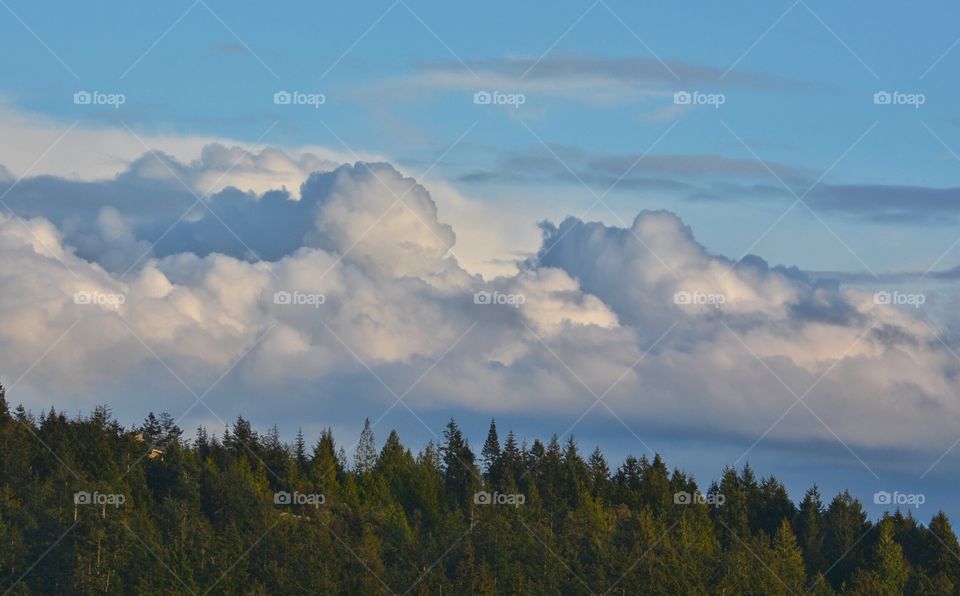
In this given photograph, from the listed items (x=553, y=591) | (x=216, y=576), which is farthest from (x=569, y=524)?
(x=216, y=576)

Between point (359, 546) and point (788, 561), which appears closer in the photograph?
point (359, 546)

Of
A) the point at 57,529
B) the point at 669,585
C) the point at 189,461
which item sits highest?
the point at 189,461

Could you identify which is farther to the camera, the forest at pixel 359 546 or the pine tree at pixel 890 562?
the pine tree at pixel 890 562

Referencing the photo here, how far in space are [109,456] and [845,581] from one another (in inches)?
3457

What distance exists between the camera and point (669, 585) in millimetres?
140875

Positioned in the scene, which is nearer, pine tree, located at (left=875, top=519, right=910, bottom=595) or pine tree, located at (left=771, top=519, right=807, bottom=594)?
pine tree, located at (left=771, top=519, right=807, bottom=594)

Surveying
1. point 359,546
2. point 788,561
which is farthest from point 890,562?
point 359,546

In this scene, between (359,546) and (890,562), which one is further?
(890,562)

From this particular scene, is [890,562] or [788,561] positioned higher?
[890,562]

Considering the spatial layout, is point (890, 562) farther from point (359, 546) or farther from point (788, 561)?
point (359, 546)

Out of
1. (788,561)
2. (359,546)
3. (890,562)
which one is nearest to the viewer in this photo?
(359,546)

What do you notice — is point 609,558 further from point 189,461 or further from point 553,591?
point 189,461

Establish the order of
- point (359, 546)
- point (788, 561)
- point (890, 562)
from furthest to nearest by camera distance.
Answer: point (890, 562)
point (788, 561)
point (359, 546)

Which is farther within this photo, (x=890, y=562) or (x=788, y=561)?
(x=890, y=562)
